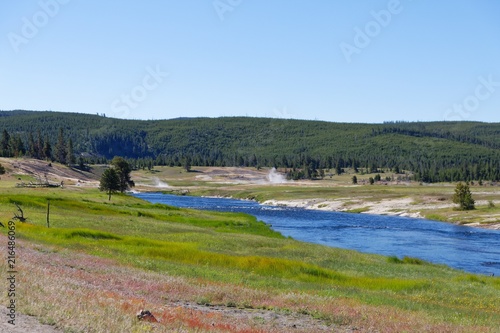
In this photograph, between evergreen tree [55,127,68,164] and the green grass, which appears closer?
the green grass

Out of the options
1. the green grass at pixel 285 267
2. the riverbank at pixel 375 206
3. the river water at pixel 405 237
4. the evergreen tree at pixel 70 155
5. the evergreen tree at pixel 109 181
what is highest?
the evergreen tree at pixel 70 155

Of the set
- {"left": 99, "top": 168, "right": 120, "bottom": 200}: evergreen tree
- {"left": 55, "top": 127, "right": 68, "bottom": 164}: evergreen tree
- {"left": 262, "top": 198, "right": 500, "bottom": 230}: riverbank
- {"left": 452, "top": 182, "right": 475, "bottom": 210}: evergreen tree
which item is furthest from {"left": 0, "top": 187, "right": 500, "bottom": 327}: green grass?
{"left": 55, "top": 127, "right": 68, "bottom": 164}: evergreen tree

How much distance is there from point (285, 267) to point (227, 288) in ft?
38.3

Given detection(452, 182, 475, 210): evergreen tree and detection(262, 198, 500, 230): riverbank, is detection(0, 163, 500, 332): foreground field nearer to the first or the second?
detection(452, 182, 475, 210): evergreen tree

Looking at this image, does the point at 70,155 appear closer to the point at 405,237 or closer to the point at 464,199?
the point at 464,199

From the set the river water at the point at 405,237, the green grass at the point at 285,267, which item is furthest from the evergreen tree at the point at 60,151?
the green grass at the point at 285,267

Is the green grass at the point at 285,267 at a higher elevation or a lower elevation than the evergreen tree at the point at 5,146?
lower

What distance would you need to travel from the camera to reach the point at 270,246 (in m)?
47.4

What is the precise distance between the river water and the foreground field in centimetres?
1007

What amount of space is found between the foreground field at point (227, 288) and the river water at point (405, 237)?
10072mm

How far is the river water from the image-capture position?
179 ft

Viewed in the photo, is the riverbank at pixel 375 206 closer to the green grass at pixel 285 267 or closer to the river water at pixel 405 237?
the river water at pixel 405 237

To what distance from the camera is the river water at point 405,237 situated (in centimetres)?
5453

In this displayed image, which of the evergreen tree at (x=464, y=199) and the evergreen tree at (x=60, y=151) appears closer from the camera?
the evergreen tree at (x=464, y=199)
